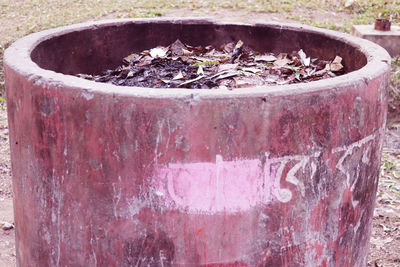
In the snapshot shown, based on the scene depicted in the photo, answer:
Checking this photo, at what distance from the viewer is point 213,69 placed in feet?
7.10

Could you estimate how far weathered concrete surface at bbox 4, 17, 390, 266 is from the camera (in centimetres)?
141

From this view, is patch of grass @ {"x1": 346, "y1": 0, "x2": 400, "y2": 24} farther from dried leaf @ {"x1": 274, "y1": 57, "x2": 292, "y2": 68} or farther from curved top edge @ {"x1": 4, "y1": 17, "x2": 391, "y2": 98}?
curved top edge @ {"x1": 4, "y1": 17, "x2": 391, "y2": 98}

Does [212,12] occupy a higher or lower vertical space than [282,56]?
lower

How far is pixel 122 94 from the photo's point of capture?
55.2 inches

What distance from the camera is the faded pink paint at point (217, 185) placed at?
1.44 metres

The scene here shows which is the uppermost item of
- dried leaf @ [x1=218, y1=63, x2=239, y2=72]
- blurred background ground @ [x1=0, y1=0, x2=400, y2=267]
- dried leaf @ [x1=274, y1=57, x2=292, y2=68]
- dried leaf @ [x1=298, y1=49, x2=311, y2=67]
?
dried leaf @ [x1=218, y1=63, x2=239, y2=72]

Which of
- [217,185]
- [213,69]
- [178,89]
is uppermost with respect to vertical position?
[178,89]

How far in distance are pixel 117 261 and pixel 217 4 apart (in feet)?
20.9

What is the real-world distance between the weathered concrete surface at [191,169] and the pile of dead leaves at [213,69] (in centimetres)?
44

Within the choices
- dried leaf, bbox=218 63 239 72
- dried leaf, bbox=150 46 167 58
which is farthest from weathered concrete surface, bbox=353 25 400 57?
dried leaf, bbox=218 63 239 72

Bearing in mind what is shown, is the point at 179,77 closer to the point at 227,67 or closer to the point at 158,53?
the point at 227,67

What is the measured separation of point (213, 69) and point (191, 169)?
2.72ft

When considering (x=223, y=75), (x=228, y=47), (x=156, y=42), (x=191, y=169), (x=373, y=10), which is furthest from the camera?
(x=373, y=10)

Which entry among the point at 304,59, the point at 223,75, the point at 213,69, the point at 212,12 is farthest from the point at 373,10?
the point at 223,75
